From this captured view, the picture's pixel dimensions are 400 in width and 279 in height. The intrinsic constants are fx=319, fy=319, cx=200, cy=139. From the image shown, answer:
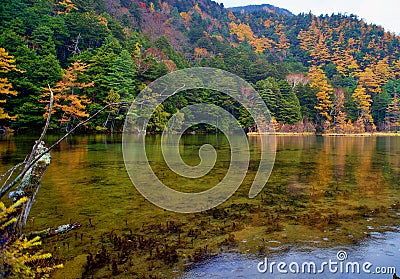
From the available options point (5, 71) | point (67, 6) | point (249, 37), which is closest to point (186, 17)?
point (249, 37)

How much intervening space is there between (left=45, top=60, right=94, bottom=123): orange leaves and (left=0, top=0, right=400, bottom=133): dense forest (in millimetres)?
108

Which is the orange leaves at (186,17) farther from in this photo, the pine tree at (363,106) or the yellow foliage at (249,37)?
the pine tree at (363,106)

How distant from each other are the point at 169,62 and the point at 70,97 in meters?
16.1

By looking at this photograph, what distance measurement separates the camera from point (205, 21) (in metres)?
76.6

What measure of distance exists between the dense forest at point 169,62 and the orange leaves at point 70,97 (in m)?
0.11

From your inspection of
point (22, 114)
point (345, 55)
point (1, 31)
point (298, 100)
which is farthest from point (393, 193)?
point (345, 55)

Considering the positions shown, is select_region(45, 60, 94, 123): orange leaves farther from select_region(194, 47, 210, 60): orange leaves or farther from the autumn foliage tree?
select_region(194, 47, 210, 60): orange leaves

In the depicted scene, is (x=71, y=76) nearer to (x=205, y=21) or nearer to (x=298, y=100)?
(x=298, y=100)

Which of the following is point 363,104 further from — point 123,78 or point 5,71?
point 5,71

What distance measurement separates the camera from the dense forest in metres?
24.4

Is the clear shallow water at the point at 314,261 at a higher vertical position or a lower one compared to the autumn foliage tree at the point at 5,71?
lower

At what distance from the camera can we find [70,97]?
78.8 feet

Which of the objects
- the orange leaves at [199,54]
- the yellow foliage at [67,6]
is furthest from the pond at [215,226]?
the orange leaves at [199,54]

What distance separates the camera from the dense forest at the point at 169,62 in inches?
960
